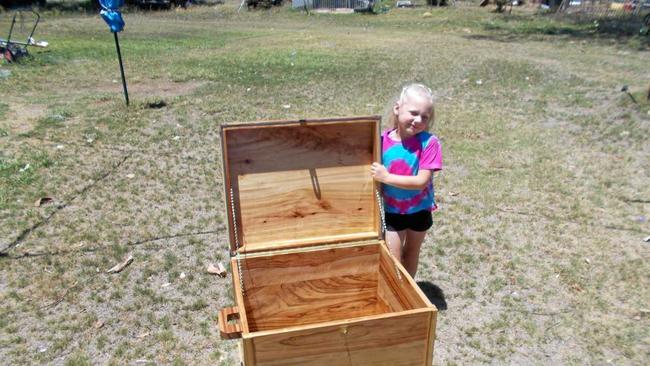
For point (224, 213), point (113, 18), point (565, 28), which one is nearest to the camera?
point (224, 213)

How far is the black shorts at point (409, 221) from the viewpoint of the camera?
2.83m

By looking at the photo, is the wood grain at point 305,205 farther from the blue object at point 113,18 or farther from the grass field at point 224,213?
the blue object at point 113,18

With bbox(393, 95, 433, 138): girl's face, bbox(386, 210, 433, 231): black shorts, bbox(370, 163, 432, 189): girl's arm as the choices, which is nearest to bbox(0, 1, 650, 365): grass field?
bbox(386, 210, 433, 231): black shorts

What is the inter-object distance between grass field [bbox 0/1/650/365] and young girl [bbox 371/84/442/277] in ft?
2.66

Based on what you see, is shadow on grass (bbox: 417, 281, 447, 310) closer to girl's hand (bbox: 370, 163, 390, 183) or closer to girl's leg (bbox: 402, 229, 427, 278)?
girl's leg (bbox: 402, 229, 427, 278)

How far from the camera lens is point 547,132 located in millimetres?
6832

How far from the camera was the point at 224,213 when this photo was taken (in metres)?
4.66

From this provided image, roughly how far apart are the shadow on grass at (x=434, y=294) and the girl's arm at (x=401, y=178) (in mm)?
1215

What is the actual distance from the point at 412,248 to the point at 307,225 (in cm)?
84

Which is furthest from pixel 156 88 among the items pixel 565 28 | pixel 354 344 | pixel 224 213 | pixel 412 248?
pixel 565 28

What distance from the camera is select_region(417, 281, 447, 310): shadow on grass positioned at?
3395mm

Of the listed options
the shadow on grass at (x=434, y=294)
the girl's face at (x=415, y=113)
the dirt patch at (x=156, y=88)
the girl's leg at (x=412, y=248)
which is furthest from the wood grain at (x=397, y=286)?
the dirt patch at (x=156, y=88)

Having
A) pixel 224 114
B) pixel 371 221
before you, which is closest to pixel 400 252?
pixel 371 221

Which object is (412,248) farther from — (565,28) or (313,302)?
(565,28)
